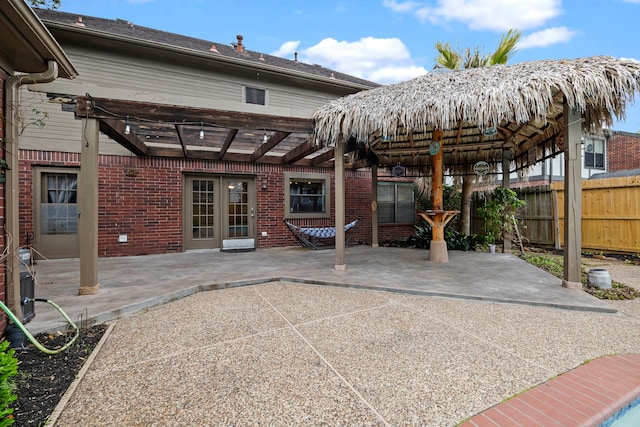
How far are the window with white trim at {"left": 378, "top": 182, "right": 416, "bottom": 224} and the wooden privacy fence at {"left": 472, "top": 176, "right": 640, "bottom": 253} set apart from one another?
2.89m

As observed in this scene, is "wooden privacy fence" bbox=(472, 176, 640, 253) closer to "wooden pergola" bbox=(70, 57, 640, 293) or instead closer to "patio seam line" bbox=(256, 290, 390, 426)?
"wooden pergola" bbox=(70, 57, 640, 293)

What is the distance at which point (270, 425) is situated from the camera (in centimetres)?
145

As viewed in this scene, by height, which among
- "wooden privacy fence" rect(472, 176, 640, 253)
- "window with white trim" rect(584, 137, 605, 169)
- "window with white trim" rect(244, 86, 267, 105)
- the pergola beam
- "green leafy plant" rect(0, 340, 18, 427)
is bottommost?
"green leafy plant" rect(0, 340, 18, 427)

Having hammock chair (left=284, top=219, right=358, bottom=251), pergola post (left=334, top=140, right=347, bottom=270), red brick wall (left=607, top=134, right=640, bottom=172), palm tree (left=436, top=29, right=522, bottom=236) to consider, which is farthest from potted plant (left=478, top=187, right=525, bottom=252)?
red brick wall (left=607, top=134, right=640, bottom=172)

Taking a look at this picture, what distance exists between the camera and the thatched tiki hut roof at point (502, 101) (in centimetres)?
333

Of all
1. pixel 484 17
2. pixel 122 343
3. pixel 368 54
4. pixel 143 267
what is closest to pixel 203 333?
pixel 122 343

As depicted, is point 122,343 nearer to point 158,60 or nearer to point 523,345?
point 523,345

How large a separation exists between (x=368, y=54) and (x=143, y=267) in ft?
75.2

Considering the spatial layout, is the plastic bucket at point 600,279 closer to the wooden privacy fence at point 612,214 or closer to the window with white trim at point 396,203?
the wooden privacy fence at point 612,214

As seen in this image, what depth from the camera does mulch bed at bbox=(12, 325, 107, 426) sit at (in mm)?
1538

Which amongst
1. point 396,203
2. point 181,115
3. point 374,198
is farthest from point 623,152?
point 181,115

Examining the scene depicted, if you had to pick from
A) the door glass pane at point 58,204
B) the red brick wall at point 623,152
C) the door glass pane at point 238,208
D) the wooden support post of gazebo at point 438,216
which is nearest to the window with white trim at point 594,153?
the red brick wall at point 623,152

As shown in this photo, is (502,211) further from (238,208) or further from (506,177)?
(238,208)

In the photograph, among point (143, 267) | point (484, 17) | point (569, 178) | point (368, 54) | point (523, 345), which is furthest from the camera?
point (368, 54)
